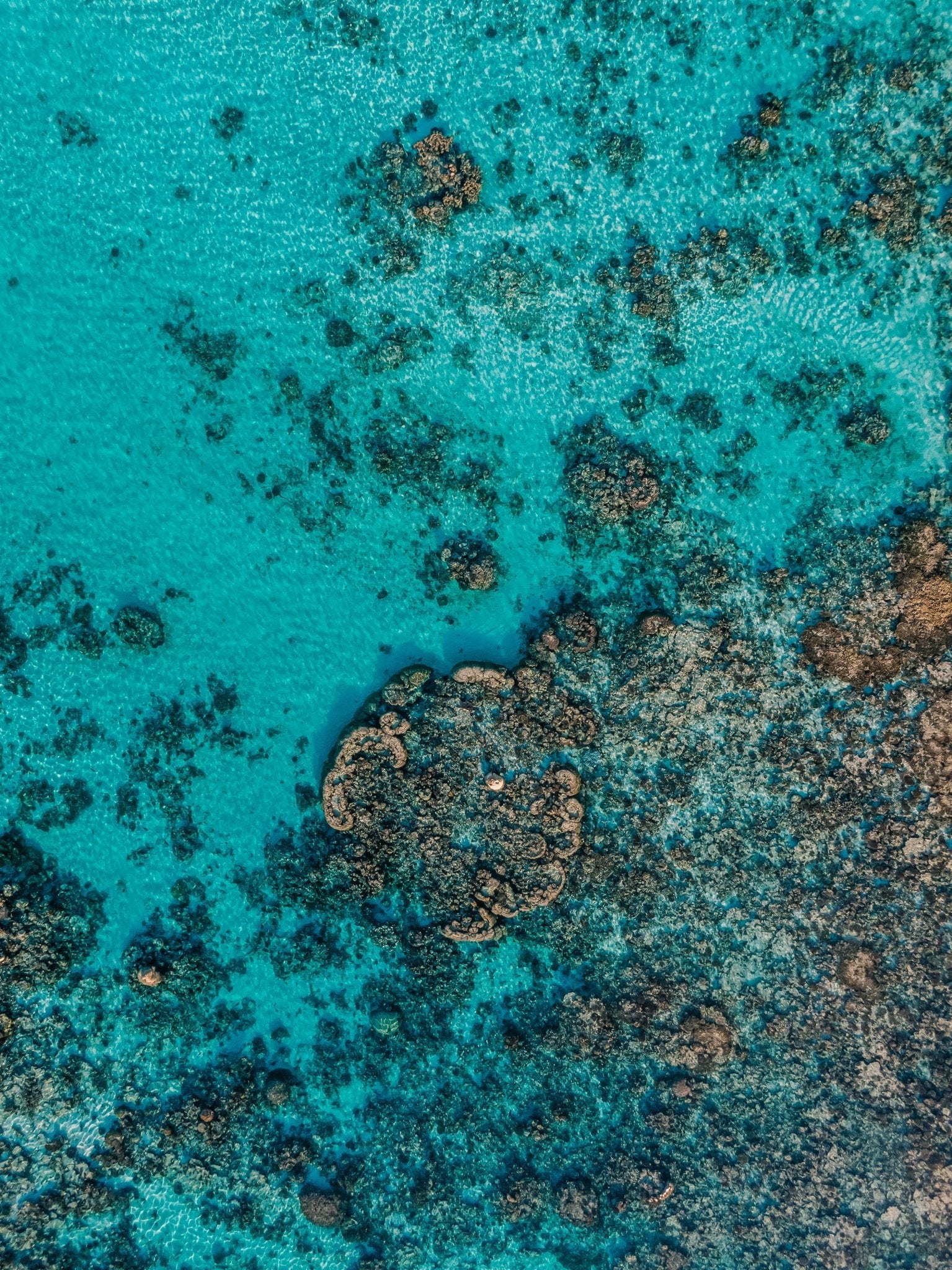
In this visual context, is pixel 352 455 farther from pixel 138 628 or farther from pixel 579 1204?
pixel 579 1204

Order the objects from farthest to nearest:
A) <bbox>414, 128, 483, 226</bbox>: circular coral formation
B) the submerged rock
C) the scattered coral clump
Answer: the submerged rock → the scattered coral clump → <bbox>414, 128, 483, 226</bbox>: circular coral formation

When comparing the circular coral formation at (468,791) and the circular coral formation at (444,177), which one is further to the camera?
the circular coral formation at (468,791)

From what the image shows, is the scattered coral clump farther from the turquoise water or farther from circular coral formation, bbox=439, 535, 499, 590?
circular coral formation, bbox=439, 535, 499, 590

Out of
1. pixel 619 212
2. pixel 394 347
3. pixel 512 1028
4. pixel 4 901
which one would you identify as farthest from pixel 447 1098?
pixel 619 212

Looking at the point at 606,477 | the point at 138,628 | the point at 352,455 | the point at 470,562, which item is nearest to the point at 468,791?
the point at 470,562

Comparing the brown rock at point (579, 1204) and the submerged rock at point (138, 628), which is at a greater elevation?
the submerged rock at point (138, 628)

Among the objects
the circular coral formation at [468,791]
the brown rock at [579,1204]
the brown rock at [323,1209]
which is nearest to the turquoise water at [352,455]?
the brown rock at [579,1204]

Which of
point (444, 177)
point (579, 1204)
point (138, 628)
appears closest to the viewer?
point (444, 177)

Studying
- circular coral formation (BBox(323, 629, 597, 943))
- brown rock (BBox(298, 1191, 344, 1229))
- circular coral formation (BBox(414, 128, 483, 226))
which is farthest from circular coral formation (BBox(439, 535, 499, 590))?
brown rock (BBox(298, 1191, 344, 1229))

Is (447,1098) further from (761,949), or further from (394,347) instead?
(394,347)

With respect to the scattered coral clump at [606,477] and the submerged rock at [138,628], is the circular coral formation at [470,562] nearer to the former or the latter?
the scattered coral clump at [606,477]
